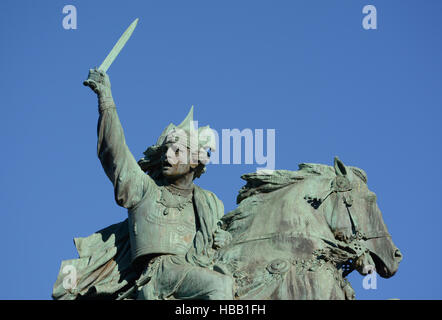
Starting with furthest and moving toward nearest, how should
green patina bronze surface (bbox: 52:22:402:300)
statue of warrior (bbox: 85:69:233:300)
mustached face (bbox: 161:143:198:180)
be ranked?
mustached face (bbox: 161:143:198:180) → statue of warrior (bbox: 85:69:233:300) → green patina bronze surface (bbox: 52:22:402:300)

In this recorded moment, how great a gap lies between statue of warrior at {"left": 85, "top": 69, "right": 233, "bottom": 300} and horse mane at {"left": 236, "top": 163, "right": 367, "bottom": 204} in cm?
61

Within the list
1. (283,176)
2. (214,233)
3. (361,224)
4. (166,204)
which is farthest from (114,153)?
(361,224)

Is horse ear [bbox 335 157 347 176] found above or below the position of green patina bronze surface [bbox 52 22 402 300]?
above

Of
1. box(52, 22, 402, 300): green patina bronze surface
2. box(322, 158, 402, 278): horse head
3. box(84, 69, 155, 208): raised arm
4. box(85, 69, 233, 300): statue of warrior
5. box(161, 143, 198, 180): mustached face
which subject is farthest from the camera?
box(161, 143, 198, 180): mustached face

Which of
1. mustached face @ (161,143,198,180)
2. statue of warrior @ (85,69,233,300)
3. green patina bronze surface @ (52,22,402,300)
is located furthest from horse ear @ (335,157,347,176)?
mustached face @ (161,143,198,180)

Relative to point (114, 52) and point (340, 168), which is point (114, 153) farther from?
point (340, 168)

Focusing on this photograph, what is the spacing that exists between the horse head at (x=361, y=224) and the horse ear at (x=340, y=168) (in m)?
0.07

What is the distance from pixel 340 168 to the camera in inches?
836

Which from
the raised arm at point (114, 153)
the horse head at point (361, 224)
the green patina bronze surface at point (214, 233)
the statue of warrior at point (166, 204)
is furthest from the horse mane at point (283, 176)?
the raised arm at point (114, 153)

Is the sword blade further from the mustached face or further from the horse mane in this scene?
the horse mane

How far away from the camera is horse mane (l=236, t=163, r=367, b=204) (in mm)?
21266

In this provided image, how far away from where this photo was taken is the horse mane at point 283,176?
21.3 metres
